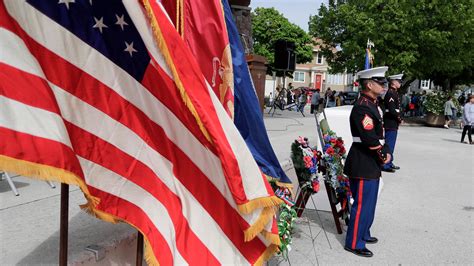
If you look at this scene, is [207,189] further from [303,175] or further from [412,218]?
[412,218]

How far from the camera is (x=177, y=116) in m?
2.47

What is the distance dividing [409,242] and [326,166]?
1.36m

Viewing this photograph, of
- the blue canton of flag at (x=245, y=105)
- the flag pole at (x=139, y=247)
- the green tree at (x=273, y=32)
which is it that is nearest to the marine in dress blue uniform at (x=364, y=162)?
the blue canton of flag at (x=245, y=105)

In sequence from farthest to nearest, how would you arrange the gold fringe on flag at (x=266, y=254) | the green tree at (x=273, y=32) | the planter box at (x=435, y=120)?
1. the green tree at (x=273, y=32)
2. the planter box at (x=435, y=120)
3. the gold fringe on flag at (x=266, y=254)

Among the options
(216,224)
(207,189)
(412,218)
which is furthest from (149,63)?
(412,218)

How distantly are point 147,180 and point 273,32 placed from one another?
4915cm

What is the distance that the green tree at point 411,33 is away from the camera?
2111 cm

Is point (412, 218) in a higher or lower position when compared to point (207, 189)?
lower

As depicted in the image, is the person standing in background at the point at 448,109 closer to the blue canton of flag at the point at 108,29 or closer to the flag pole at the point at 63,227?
the blue canton of flag at the point at 108,29

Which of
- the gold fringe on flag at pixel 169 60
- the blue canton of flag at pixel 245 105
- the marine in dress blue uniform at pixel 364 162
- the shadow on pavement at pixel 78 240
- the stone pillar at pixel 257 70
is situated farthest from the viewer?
the stone pillar at pixel 257 70

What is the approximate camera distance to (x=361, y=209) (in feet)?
15.5

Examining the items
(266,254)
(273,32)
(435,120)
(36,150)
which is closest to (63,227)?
(36,150)

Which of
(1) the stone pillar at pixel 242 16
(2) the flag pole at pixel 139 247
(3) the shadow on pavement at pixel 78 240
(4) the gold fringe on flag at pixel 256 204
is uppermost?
(1) the stone pillar at pixel 242 16

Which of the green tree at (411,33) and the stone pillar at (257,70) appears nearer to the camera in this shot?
the stone pillar at (257,70)
